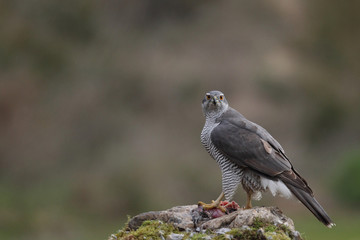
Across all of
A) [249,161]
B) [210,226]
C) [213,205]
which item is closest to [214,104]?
[249,161]

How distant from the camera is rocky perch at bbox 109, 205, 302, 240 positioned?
17.1 ft

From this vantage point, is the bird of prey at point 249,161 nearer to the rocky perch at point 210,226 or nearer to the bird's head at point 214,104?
the bird's head at point 214,104

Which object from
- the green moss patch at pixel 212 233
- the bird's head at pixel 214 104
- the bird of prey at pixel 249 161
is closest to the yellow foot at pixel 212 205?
the bird of prey at pixel 249 161

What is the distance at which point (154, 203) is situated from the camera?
14.2m

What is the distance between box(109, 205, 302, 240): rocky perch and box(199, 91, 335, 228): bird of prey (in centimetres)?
28

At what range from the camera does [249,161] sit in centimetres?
594

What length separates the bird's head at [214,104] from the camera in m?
6.33

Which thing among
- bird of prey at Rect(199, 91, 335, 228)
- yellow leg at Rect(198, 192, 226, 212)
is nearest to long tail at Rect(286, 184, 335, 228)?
bird of prey at Rect(199, 91, 335, 228)

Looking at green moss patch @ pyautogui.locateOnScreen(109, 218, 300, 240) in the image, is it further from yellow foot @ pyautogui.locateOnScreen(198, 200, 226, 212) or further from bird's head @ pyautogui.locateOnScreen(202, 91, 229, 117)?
bird's head @ pyautogui.locateOnScreen(202, 91, 229, 117)

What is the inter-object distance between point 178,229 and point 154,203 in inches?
341

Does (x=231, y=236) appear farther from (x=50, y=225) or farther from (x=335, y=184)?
(x=335, y=184)

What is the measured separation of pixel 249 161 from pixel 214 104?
0.78m

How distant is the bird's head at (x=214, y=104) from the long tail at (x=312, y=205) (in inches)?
44.2

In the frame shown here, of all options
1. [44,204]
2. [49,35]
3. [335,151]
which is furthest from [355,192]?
[49,35]
